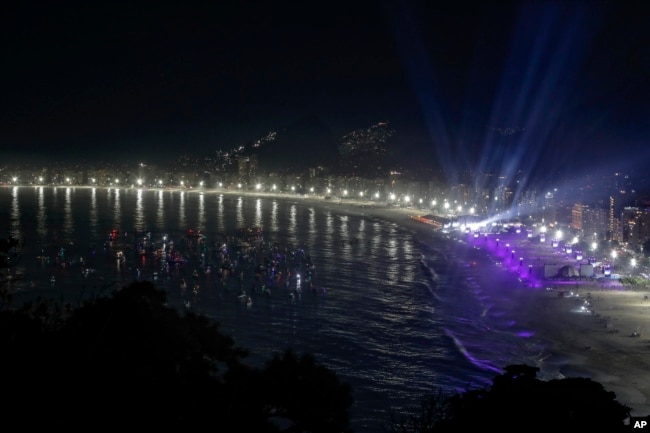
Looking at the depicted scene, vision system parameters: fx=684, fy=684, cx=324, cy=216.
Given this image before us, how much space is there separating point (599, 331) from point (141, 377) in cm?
1392

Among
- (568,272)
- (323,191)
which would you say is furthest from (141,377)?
(323,191)

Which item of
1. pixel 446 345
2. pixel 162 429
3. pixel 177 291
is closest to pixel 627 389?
pixel 446 345

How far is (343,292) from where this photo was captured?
20438 millimetres

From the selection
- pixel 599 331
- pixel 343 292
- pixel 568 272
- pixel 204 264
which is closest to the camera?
pixel 599 331

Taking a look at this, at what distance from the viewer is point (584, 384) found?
5145 mm

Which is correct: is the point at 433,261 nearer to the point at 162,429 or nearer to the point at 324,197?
the point at 162,429

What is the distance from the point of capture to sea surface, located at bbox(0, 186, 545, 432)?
42.4 feet

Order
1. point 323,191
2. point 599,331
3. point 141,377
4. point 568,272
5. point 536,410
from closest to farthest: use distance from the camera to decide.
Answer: point 536,410, point 141,377, point 599,331, point 568,272, point 323,191

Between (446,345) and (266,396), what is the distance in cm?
940

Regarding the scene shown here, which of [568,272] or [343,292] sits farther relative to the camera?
[568,272]

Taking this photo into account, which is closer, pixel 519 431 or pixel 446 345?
pixel 519 431

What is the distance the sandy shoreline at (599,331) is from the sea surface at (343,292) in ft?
2.13

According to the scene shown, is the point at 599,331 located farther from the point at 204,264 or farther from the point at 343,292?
the point at 204,264

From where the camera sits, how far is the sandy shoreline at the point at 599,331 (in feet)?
41.1
